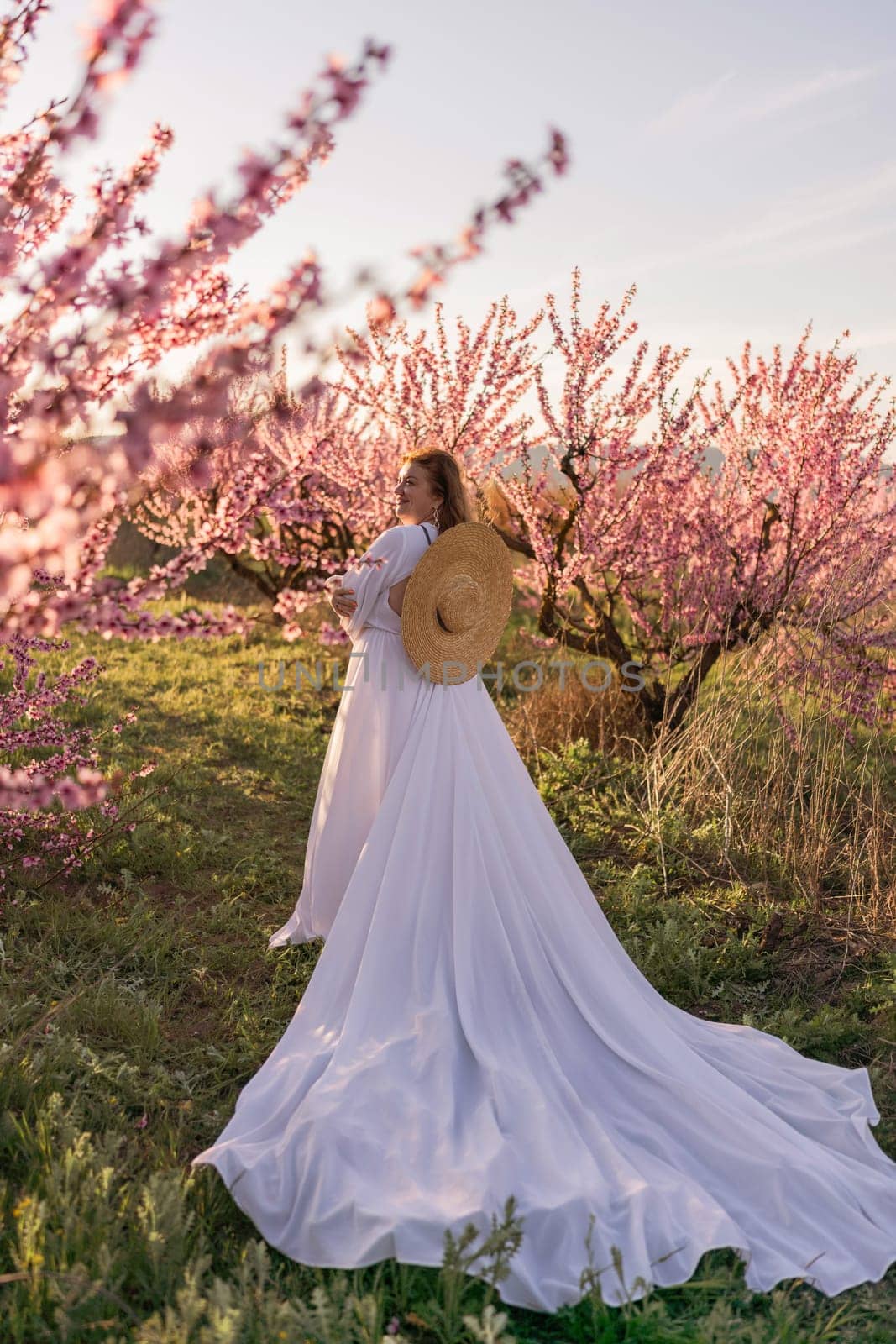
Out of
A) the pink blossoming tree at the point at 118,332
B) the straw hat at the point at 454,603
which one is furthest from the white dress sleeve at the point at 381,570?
the pink blossoming tree at the point at 118,332

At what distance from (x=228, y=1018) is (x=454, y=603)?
5.83ft

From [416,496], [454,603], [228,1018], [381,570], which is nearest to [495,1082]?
[228,1018]

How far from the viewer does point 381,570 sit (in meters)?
4.03

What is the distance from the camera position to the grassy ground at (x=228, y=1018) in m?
2.21

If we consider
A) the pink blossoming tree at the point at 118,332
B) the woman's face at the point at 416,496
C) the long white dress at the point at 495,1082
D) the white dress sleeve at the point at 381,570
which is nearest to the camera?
the pink blossoming tree at the point at 118,332

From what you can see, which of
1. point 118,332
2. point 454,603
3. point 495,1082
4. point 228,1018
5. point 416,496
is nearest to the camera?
point 118,332

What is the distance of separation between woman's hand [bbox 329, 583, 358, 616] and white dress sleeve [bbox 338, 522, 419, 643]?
3cm

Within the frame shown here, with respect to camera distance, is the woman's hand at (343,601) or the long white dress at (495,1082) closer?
the long white dress at (495,1082)

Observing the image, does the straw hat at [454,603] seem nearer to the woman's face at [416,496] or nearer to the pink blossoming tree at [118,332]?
the woman's face at [416,496]

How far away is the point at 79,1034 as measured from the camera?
11.4 feet

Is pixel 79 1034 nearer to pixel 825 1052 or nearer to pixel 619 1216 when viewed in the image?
pixel 619 1216

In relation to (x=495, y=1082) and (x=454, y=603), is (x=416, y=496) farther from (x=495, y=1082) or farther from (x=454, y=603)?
(x=495, y=1082)

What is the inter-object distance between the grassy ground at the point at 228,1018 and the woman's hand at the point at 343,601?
145cm

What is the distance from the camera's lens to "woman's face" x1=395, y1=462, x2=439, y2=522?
412 cm
